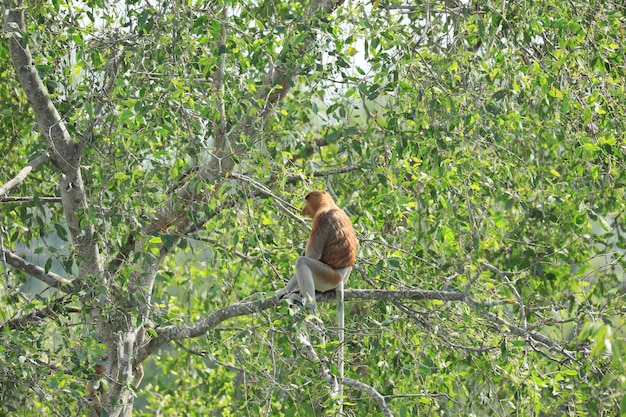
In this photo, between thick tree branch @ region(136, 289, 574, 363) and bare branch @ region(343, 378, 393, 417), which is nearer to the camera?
bare branch @ region(343, 378, 393, 417)

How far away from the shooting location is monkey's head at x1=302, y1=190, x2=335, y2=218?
5660mm

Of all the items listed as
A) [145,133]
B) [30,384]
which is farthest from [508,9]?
[30,384]

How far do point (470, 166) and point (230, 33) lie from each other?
183 centimetres

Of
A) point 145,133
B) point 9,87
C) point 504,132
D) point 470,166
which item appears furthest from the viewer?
point 9,87

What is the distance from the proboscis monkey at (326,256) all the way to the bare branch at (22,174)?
163 centimetres

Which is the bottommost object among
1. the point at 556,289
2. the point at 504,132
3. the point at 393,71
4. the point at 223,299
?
the point at 556,289

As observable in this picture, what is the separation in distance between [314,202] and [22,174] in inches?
72.1

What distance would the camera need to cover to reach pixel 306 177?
5586 mm

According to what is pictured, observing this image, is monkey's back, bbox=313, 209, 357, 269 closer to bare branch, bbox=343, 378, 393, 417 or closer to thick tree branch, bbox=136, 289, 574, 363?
thick tree branch, bbox=136, 289, 574, 363

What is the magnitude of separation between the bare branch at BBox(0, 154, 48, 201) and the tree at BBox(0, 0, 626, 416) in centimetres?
2

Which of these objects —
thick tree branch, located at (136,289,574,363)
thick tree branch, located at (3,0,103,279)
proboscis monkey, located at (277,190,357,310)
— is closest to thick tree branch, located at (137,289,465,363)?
thick tree branch, located at (136,289,574,363)

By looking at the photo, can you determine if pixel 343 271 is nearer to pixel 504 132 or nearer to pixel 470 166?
pixel 470 166

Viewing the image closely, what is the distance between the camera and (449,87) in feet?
18.2

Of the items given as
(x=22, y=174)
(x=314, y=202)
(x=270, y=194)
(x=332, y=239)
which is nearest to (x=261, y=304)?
(x=332, y=239)
